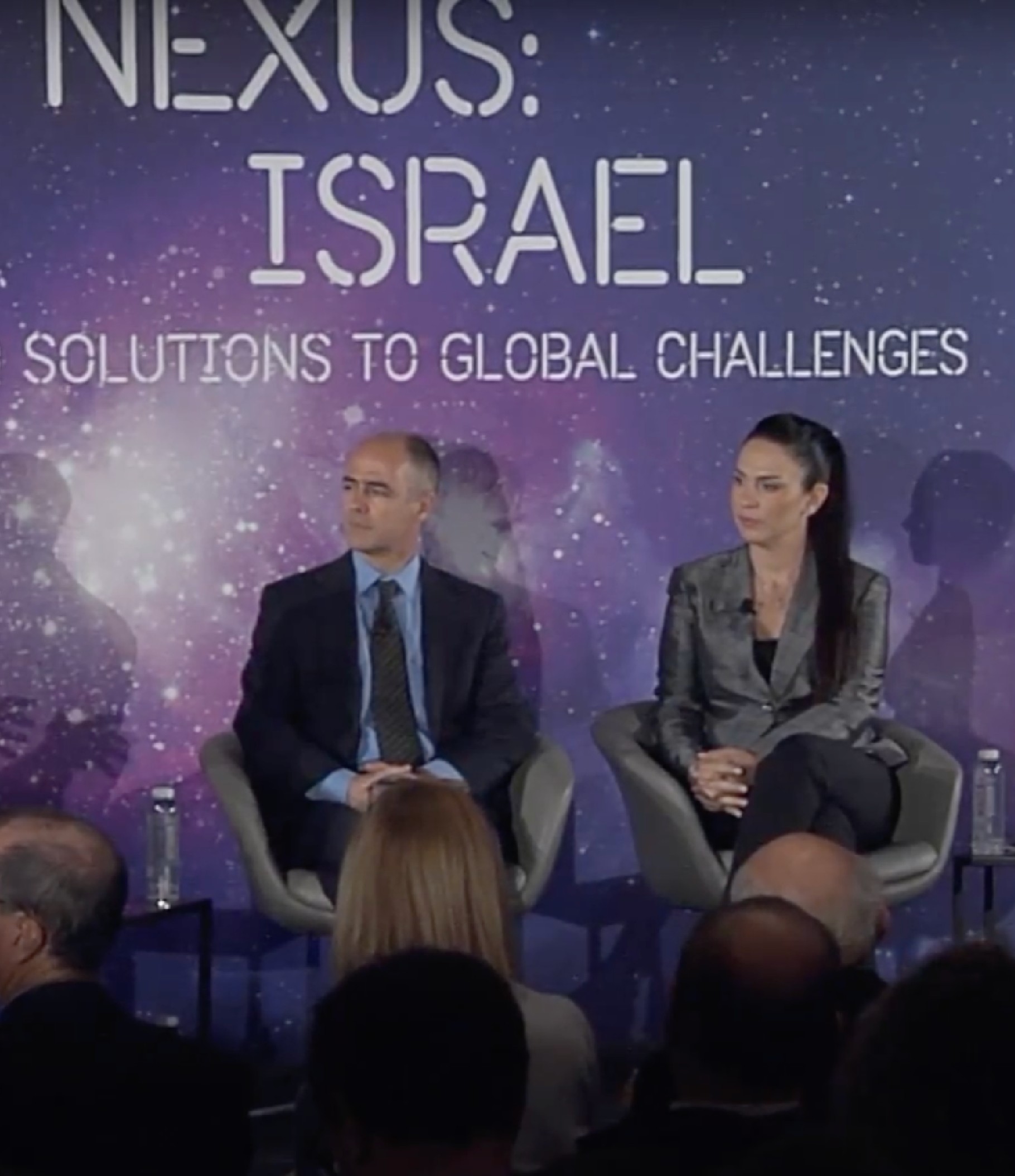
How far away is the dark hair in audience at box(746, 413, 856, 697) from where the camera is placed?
577cm

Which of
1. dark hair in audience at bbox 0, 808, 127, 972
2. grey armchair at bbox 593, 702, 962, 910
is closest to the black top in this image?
grey armchair at bbox 593, 702, 962, 910

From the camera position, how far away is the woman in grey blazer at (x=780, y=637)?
5.70 m

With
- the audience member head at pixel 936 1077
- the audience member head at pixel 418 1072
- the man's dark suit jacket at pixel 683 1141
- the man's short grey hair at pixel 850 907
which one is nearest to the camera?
the audience member head at pixel 936 1077

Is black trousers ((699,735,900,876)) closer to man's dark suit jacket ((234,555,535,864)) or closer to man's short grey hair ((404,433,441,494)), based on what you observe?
man's dark suit jacket ((234,555,535,864))

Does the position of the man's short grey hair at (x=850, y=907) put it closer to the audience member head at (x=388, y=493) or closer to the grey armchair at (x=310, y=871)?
the grey armchair at (x=310, y=871)

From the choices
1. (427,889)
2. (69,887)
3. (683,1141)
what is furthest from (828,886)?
(683,1141)

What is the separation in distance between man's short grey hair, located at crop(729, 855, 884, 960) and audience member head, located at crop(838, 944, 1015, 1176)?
1506 mm

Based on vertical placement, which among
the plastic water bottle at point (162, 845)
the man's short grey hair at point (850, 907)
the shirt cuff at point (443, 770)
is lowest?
the plastic water bottle at point (162, 845)

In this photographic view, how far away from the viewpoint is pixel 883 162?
246 inches

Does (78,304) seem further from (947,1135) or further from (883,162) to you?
(947,1135)

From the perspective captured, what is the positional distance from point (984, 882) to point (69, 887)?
11.2ft

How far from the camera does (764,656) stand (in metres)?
5.81

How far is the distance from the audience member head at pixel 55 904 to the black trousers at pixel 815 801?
208 cm

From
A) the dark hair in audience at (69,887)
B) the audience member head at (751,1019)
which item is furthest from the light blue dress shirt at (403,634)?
the audience member head at (751,1019)
